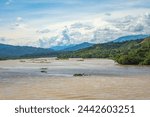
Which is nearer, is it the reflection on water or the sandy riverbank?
the sandy riverbank

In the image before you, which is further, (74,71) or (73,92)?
(74,71)

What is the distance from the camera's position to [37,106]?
27.8ft

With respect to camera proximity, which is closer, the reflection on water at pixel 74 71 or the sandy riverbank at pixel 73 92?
the sandy riverbank at pixel 73 92

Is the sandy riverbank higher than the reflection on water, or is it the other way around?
the sandy riverbank

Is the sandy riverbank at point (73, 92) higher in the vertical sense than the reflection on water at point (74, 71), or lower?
higher

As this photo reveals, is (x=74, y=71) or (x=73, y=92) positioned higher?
(x=73, y=92)

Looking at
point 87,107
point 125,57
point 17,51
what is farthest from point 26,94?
point 17,51

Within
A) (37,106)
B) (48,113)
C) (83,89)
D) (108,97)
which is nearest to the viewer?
(48,113)

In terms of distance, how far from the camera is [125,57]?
4516 centimetres

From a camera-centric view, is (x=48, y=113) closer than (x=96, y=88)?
Yes

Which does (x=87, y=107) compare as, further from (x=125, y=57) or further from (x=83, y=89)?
(x=125, y=57)

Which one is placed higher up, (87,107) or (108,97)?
(87,107)

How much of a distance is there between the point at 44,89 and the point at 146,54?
2877cm

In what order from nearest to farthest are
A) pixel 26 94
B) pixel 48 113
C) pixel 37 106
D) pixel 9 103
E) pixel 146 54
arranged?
pixel 48 113 → pixel 37 106 → pixel 9 103 → pixel 26 94 → pixel 146 54
